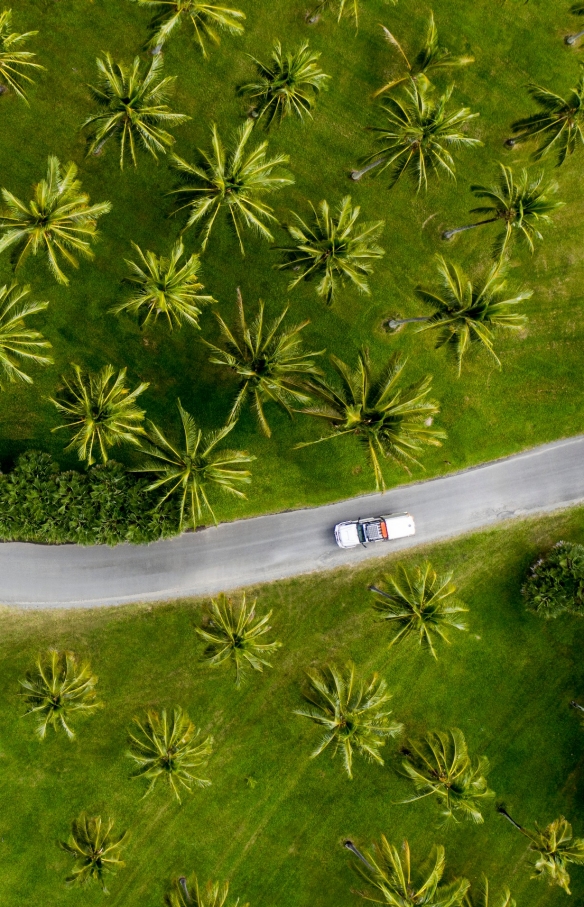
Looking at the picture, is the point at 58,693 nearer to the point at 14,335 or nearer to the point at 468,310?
the point at 14,335

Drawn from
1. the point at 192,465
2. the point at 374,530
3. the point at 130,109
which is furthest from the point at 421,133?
the point at 374,530

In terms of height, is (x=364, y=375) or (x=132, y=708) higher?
(x=364, y=375)

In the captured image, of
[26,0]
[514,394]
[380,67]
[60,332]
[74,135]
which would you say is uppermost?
[26,0]

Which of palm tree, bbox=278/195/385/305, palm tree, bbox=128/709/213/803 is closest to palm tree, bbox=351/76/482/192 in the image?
palm tree, bbox=278/195/385/305

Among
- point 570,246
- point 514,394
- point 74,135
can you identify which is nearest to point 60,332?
point 74,135

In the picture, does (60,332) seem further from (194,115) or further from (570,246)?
(570,246)

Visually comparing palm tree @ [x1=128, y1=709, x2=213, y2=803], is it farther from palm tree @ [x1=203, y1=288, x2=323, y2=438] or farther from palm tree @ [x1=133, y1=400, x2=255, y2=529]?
palm tree @ [x1=203, y1=288, x2=323, y2=438]

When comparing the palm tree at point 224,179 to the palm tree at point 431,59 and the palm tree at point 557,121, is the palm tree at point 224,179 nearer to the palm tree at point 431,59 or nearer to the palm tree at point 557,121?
the palm tree at point 431,59
